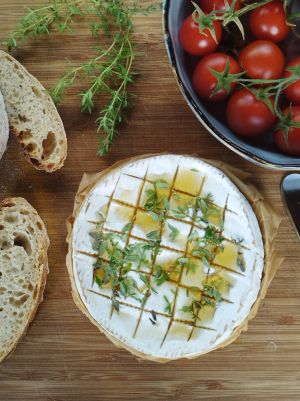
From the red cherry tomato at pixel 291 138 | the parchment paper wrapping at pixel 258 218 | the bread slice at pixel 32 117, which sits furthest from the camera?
the bread slice at pixel 32 117

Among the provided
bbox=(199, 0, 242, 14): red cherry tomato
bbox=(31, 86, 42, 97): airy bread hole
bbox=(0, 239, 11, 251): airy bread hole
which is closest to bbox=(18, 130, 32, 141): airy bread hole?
bbox=(31, 86, 42, 97): airy bread hole

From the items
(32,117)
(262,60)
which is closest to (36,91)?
(32,117)

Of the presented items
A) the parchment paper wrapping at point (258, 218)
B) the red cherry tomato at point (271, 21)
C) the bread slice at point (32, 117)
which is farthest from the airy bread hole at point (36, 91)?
the red cherry tomato at point (271, 21)

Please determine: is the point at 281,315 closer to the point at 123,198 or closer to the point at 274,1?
the point at 123,198

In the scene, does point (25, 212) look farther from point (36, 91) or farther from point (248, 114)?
point (248, 114)

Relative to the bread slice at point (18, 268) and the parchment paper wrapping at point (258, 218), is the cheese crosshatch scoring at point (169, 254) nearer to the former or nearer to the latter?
the parchment paper wrapping at point (258, 218)

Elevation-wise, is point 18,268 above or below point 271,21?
below

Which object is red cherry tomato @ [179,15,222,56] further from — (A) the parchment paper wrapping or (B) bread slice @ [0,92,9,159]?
(B) bread slice @ [0,92,9,159]

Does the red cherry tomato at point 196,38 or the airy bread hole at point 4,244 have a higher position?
the red cherry tomato at point 196,38
